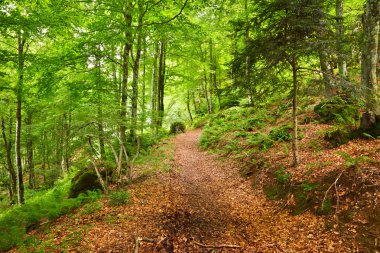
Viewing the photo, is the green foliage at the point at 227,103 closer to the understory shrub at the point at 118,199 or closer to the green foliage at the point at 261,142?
the green foliage at the point at 261,142

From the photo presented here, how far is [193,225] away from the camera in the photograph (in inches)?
235

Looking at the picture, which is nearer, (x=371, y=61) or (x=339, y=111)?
(x=371, y=61)

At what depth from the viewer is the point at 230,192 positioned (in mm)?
8266

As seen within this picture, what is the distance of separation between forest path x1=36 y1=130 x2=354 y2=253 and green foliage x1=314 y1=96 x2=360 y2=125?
183 inches

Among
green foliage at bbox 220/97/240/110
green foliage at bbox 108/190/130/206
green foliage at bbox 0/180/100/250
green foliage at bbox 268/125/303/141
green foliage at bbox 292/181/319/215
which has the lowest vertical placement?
green foliage at bbox 0/180/100/250

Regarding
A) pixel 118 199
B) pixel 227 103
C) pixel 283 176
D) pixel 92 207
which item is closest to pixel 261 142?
pixel 283 176

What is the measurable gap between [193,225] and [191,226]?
0.07m

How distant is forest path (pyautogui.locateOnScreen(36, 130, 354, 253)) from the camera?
490 cm

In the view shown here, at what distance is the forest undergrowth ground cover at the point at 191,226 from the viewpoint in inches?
192

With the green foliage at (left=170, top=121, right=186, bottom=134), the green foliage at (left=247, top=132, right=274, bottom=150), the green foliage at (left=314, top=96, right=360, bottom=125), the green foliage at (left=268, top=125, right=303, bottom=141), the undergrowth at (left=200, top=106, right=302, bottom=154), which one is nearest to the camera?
the green foliage at (left=314, top=96, right=360, bottom=125)

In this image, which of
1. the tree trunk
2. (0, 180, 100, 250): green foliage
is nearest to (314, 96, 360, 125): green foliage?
the tree trunk

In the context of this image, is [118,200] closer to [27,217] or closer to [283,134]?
[27,217]

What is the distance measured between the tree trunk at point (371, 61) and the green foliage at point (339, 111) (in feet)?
4.14

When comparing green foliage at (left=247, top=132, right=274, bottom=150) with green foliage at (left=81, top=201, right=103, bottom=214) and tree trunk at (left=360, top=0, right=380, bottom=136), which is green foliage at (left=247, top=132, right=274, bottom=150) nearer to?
tree trunk at (left=360, top=0, right=380, bottom=136)
